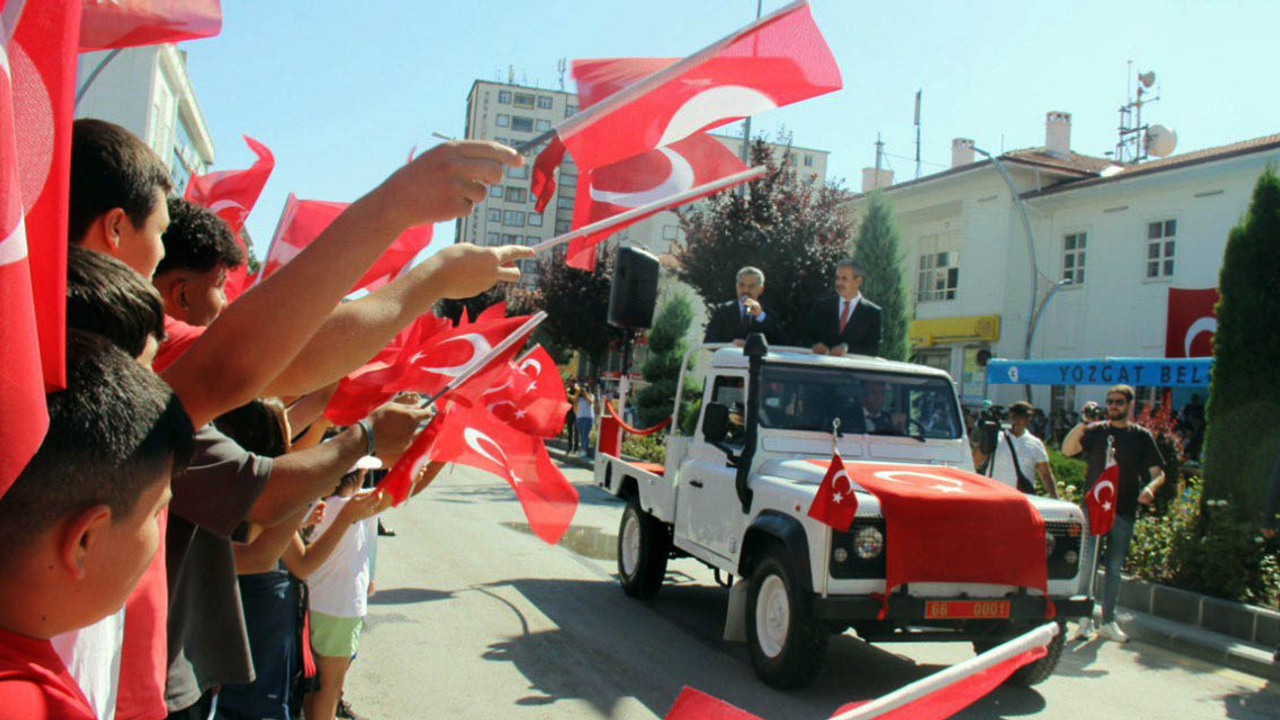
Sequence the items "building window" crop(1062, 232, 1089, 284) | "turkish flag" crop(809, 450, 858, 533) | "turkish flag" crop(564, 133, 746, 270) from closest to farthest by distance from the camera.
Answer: "turkish flag" crop(564, 133, 746, 270) → "turkish flag" crop(809, 450, 858, 533) → "building window" crop(1062, 232, 1089, 284)

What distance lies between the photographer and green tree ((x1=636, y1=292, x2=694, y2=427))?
82.5ft

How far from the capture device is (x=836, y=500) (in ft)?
18.7

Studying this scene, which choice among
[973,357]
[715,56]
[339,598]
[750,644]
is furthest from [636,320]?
[973,357]

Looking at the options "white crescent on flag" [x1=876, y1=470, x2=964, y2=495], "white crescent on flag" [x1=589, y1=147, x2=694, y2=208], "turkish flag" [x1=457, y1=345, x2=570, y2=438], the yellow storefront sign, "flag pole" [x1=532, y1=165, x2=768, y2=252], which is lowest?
"white crescent on flag" [x1=876, y1=470, x2=964, y2=495]

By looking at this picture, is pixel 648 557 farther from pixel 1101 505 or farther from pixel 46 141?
pixel 46 141

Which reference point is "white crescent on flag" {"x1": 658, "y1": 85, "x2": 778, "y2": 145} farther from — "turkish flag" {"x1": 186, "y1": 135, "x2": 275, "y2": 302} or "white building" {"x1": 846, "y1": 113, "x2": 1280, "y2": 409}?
"white building" {"x1": 846, "y1": 113, "x2": 1280, "y2": 409}

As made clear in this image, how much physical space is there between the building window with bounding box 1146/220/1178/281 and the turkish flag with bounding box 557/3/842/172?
24208mm

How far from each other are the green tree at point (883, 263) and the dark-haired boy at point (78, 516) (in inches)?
828

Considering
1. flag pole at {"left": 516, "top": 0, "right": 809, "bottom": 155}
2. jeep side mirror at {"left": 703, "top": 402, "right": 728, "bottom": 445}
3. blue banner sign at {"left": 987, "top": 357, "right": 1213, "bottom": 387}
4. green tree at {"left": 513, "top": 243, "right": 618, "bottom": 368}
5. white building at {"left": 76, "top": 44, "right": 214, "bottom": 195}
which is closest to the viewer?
flag pole at {"left": 516, "top": 0, "right": 809, "bottom": 155}

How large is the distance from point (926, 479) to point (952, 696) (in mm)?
5294

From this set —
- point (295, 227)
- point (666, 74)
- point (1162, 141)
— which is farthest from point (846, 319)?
point (1162, 141)

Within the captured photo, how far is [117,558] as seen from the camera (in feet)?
3.89

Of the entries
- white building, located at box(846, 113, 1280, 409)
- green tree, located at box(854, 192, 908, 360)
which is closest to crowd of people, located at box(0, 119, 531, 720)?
white building, located at box(846, 113, 1280, 409)

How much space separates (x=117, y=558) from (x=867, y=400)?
6.54m
